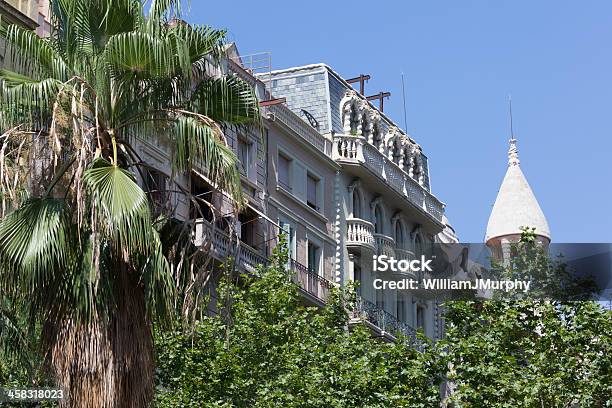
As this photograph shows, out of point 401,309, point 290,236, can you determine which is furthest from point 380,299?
point 290,236

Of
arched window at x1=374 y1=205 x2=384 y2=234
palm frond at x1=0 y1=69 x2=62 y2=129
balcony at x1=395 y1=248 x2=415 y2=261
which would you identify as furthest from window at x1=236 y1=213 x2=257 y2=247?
palm frond at x1=0 y1=69 x2=62 y2=129

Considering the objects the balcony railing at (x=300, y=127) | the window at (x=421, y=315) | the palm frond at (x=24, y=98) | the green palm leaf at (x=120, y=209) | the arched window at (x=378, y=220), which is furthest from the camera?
the window at (x=421, y=315)

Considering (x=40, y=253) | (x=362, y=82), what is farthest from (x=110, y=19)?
(x=362, y=82)

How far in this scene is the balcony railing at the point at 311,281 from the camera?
4853 cm

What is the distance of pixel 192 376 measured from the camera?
34.0 meters

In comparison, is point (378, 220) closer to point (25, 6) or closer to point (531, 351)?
point (531, 351)

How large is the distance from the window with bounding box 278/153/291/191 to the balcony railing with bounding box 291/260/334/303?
2.72m

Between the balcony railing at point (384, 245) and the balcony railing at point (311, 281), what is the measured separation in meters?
5.19

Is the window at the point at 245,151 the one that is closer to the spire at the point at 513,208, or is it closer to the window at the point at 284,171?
the window at the point at 284,171

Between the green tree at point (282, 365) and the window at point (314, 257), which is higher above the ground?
the window at point (314, 257)

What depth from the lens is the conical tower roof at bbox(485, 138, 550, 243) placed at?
66.5 m

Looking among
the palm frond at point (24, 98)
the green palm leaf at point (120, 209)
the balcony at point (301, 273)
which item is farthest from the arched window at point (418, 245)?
the green palm leaf at point (120, 209)

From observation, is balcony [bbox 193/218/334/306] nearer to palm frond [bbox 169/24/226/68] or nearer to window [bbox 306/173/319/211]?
window [bbox 306/173/319/211]

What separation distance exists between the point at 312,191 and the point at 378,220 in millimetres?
5158
